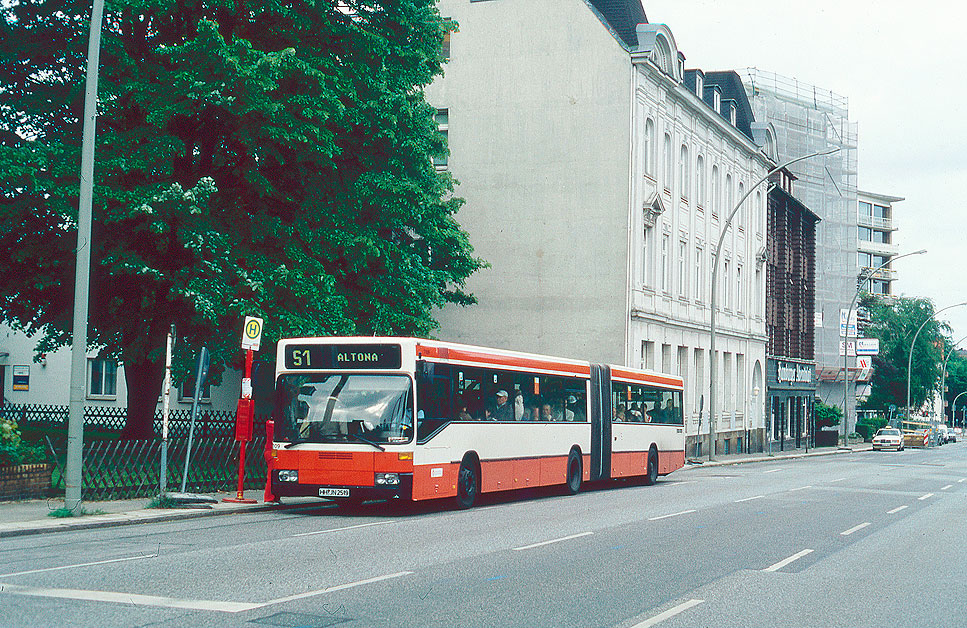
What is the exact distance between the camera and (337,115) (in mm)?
24219

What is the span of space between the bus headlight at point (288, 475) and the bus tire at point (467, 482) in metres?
2.85

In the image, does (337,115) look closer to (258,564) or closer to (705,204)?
(258,564)

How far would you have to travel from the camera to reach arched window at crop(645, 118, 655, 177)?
4272 centimetres

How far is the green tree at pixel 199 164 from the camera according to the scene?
2214 cm

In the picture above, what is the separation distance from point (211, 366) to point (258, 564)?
14.1m

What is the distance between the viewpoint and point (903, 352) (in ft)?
307

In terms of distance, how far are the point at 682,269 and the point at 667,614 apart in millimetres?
38941

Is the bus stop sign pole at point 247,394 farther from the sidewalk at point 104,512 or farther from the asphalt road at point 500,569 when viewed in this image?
the asphalt road at point 500,569

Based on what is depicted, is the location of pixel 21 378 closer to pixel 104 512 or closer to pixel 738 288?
pixel 738 288

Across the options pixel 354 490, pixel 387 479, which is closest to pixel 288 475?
pixel 354 490

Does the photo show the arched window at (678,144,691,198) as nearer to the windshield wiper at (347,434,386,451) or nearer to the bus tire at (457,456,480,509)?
the bus tire at (457,456,480,509)

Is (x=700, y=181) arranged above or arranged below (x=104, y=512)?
above

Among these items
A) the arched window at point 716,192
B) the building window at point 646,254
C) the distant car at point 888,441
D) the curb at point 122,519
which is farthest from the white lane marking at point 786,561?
the distant car at point 888,441

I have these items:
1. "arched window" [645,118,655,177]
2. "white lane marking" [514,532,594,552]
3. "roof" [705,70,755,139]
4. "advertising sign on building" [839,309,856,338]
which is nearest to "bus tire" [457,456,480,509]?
"white lane marking" [514,532,594,552]
